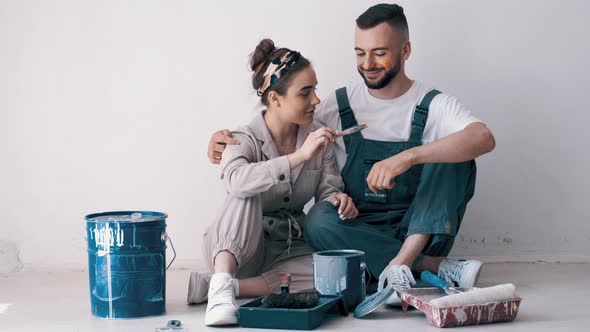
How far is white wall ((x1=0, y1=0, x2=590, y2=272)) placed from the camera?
3.54 meters

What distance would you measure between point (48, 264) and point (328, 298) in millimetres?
1593

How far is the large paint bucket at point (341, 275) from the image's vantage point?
8.09ft

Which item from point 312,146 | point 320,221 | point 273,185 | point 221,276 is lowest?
point 221,276

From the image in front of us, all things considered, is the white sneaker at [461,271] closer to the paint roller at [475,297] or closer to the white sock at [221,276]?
the paint roller at [475,297]

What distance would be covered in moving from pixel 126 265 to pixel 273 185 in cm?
61

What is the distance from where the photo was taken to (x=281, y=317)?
231 cm

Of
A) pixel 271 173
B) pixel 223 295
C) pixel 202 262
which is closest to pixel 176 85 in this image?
pixel 202 262

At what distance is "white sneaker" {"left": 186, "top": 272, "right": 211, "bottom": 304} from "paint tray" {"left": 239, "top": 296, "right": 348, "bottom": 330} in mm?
355

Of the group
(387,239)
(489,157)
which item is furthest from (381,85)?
(489,157)

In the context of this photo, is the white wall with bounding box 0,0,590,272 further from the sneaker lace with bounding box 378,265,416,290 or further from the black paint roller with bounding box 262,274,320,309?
the black paint roller with bounding box 262,274,320,309

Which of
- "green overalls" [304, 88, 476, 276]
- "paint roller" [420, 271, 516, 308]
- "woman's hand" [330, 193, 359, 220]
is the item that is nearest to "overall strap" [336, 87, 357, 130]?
"green overalls" [304, 88, 476, 276]

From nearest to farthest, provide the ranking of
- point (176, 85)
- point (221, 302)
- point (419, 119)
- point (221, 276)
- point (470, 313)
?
point (470, 313), point (221, 302), point (221, 276), point (419, 119), point (176, 85)

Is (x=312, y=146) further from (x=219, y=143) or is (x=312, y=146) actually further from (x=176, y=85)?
(x=176, y=85)

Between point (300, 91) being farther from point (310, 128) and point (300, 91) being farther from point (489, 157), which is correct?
point (489, 157)
